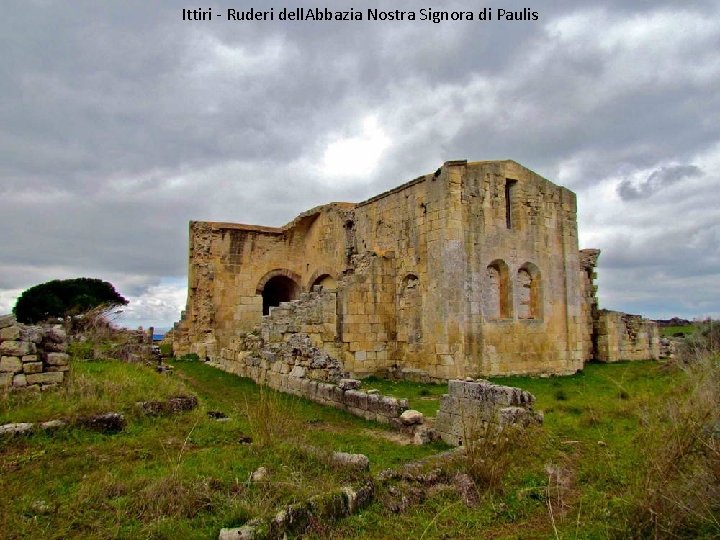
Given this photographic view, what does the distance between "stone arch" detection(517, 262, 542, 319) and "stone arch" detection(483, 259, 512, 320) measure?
2.16 feet

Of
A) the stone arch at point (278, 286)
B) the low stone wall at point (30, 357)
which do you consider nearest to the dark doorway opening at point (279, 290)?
the stone arch at point (278, 286)

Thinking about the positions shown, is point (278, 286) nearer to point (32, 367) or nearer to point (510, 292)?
point (510, 292)

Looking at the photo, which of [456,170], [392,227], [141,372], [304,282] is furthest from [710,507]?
[304,282]

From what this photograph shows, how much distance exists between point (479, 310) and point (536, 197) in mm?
4249

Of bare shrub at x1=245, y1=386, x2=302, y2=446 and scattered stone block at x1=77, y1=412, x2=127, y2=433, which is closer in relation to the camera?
bare shrub at x1=245, y1=386, x2=302, y2=446

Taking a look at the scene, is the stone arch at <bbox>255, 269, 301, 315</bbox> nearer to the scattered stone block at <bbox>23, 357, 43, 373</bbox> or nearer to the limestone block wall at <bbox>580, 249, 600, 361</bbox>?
the limestone block wall at <bbox>580, 249, 600, 361</bbox>

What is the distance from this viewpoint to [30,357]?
7.60 meters

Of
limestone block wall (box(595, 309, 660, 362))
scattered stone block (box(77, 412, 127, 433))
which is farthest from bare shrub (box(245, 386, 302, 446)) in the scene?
limestone block wall (box(595, 309, 660, 362))

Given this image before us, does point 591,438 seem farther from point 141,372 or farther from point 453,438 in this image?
point 141,372

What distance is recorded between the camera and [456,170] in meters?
13.8

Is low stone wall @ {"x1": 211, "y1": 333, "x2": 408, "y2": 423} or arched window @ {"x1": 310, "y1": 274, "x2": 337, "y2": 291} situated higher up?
arched window @ {"x1": 310, "y1": 274, "x2": 337, "y2": 291}

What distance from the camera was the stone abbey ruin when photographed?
1351 cm

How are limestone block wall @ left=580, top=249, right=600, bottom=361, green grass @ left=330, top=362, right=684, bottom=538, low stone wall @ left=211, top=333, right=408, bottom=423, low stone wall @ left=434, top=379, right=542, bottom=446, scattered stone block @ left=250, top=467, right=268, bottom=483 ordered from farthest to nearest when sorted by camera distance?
limestone block wall @ left=580, top=249, right=600, bottom=361 < low stone wall @ left=211, top=333, right=408, bottom=423 < low stone wall @ left=434, top=379, right=542, bottom=446 < scattered stone block @ left=250, top=467, right=268, bottom=483 < green grass @ left=330, top=362, right=684, bottom=538

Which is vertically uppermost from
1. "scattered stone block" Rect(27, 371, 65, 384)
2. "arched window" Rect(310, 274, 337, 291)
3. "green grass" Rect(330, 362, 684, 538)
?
"arched window" Rect(310, 274, 337, 291)
